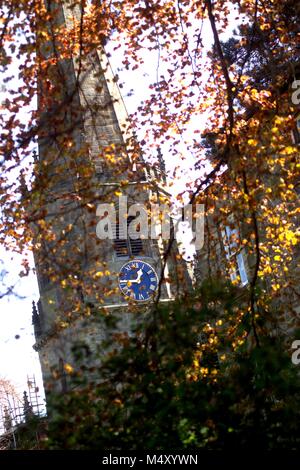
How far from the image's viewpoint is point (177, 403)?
10.9 metres

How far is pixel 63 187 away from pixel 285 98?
25.8m

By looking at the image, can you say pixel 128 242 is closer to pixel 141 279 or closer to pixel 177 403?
pixel 141 279

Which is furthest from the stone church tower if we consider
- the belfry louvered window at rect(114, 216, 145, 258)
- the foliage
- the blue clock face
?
the belfry louvered window at rect(114, 216, 145, 258)

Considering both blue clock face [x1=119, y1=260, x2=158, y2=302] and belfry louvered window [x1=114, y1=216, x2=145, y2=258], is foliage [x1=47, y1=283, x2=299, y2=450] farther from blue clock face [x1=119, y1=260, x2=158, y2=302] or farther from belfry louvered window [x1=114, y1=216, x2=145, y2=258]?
belfry louvered window [x1=114, y1=216, x2=145, y2=258]

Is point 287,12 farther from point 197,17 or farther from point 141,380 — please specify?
point 141,380

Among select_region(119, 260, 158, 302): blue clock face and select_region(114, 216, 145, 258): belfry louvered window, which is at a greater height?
select_region(114, 216, 145, 258): belfry louvered window

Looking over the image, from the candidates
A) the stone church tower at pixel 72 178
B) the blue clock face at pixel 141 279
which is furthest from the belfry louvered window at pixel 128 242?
the stone church tower at pixel 72 178

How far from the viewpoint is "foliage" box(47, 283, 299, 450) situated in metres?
10.8

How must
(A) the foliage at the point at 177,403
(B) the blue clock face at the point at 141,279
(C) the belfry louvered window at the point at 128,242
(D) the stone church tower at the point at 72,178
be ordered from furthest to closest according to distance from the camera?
(C) the belfry louvered window at the point at 128,242
(B) the blue clock face at the point at 141,279
(D) the stone church tower at the point at 72,178
(A) the foliage at the point at 177,403

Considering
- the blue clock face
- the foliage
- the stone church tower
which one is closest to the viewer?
the foliage

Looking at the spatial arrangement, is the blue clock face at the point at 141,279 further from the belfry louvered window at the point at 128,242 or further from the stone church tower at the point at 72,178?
the stone church tower at the point at 72,178

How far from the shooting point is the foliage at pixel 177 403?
35.4 ft

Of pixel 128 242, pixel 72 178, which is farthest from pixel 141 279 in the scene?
pixel 72 178

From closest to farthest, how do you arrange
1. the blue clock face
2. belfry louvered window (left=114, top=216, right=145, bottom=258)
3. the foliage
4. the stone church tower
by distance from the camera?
1. the foliage
2. the stone church tower
3. the blue clock face
4. belfry louvered window (left=114, top=216, right=145, bottom=258)
